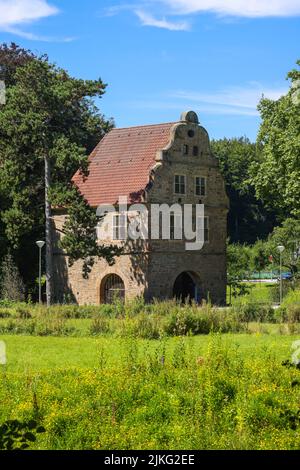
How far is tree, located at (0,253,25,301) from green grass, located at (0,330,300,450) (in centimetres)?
2613

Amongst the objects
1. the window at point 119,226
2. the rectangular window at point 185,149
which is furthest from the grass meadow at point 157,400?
the rectangular window at point 185,149

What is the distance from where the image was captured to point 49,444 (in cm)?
1220

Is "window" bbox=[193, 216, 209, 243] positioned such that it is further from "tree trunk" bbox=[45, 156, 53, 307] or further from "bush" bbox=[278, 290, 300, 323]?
"bush" bbox=[278, 290, 300, 323]

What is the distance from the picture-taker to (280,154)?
42.7m

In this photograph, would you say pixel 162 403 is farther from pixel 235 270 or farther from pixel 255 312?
pixel 235 270

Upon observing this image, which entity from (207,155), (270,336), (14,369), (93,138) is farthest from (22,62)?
(14,369)

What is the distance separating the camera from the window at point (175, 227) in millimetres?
→ 44625

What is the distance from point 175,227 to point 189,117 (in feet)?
20.1

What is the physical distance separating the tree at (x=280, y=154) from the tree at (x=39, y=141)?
914 cm

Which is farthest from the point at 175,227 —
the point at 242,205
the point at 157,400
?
the point at 242,205

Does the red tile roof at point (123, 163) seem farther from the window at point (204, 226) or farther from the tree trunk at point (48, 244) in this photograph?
the window at point (204, 226)

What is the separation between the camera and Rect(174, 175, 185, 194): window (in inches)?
1770

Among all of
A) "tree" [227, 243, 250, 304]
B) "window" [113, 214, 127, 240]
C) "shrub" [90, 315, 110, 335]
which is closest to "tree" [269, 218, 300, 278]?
"tree" [227, 243, 250, 304]

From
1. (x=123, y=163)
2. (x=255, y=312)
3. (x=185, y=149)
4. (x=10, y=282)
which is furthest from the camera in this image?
(x=123, y=163)
